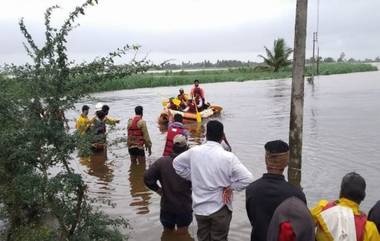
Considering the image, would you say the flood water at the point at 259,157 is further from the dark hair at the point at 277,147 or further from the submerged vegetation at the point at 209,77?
the submerged vegetation at the point at 209,77

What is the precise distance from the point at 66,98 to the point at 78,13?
2.96 ft

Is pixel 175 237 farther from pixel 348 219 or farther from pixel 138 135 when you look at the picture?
pixel 138 135

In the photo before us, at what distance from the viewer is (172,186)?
732cm

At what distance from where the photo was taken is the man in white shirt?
18.7 ft

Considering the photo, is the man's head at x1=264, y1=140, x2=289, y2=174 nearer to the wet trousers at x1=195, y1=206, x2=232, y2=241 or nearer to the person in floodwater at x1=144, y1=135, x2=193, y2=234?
the wet trousers at x1=195, y1=206, x2=232, y2=241

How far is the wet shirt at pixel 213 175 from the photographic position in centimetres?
570

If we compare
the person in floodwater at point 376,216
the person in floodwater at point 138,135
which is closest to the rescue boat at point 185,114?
the person in floodwater at point 138,135

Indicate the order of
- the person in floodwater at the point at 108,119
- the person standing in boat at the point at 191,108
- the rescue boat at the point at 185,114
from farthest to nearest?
the person standing in boat at the point at 191,108
the rescue boat at the point at 185,114
the person in floodwater at the point at 108,119

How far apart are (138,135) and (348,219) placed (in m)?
9.20

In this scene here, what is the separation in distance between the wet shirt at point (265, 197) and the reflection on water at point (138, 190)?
18.1ft

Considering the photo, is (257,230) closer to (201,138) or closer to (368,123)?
(201,138)

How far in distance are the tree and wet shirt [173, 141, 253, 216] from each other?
1.08 m

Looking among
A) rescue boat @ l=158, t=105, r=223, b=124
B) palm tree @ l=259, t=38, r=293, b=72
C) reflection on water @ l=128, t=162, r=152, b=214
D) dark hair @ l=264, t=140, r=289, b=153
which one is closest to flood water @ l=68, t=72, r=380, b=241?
reflection on water @ l=128, t=162, r=152, b=214

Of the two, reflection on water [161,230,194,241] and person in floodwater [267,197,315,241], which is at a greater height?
person in floodwater [267,197,315,241]
